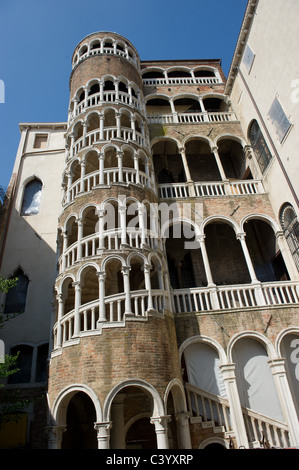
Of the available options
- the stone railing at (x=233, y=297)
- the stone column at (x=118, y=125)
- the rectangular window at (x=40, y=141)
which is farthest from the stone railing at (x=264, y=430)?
the rectangular window at (x=40, y=141)

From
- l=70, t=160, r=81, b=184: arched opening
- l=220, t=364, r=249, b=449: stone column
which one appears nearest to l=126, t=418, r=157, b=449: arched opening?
l=220, t=364, r=249, b=449: stone column

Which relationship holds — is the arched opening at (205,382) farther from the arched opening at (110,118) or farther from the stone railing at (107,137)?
the arched opening at (110,118)

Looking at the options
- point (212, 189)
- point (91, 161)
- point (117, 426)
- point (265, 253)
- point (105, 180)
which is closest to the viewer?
point (117, 426)

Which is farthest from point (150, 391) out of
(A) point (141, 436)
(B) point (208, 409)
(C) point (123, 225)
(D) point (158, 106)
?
(D) point (158, 106)

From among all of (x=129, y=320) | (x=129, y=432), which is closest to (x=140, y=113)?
(x=129, y=320)

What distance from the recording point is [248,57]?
1748 cm

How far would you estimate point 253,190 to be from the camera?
16.3m

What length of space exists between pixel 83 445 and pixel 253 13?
69.1 feet

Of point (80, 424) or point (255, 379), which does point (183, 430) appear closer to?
point (255, 379)

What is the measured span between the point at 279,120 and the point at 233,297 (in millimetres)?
8139

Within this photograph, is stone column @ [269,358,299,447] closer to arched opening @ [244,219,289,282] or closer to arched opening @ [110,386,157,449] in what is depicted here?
arched opening @ [244,219,289,282]

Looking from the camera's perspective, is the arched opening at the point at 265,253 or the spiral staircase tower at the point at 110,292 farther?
the arched opening at the point at 265,253

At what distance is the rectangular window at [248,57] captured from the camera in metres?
17.0

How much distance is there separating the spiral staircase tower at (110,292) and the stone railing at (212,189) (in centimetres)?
120
